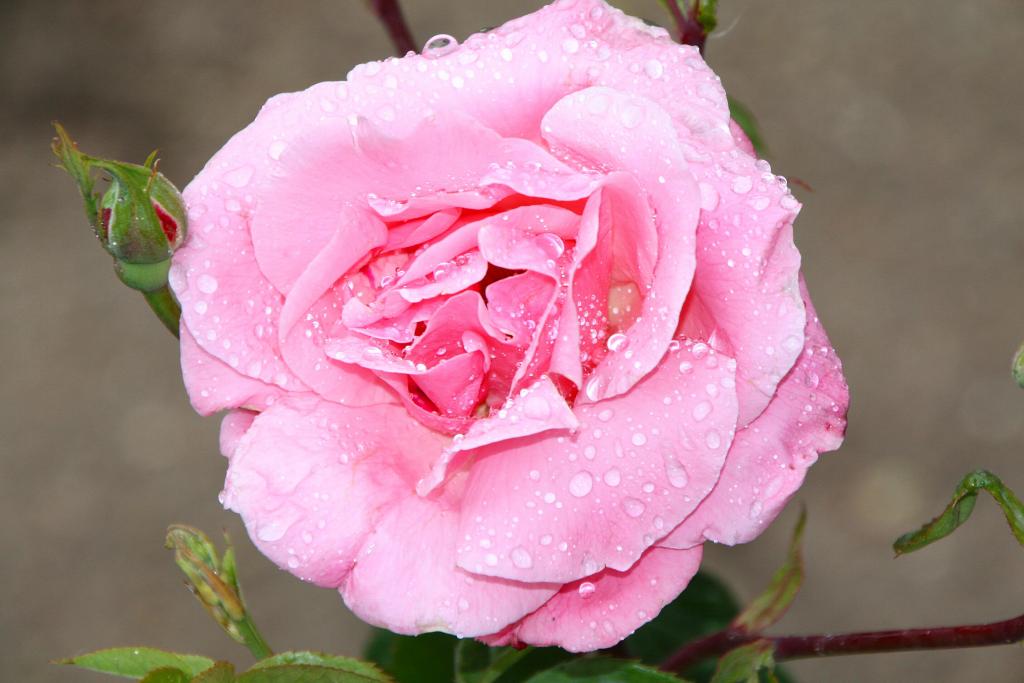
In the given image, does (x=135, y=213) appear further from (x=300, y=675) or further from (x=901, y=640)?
(x=901, y=640)

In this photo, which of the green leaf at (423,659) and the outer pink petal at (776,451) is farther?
the green leaf at (423,659)

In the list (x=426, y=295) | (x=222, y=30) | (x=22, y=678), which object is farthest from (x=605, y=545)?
(x=222, y=30)

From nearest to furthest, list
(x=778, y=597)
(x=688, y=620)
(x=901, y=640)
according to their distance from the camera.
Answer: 1. (x=901, y=640)
2. (x=778, y=597)
3. (x=688, y=620)

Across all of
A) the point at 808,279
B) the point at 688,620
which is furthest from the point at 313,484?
the point at 808,279

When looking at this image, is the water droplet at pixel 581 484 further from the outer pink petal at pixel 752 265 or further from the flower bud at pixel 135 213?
the flower bud at pixel 135 213

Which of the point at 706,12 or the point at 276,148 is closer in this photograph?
the point at 276,148

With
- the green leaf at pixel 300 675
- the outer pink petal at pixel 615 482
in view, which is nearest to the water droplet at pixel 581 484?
the outer pink petal at pixel 615 482
